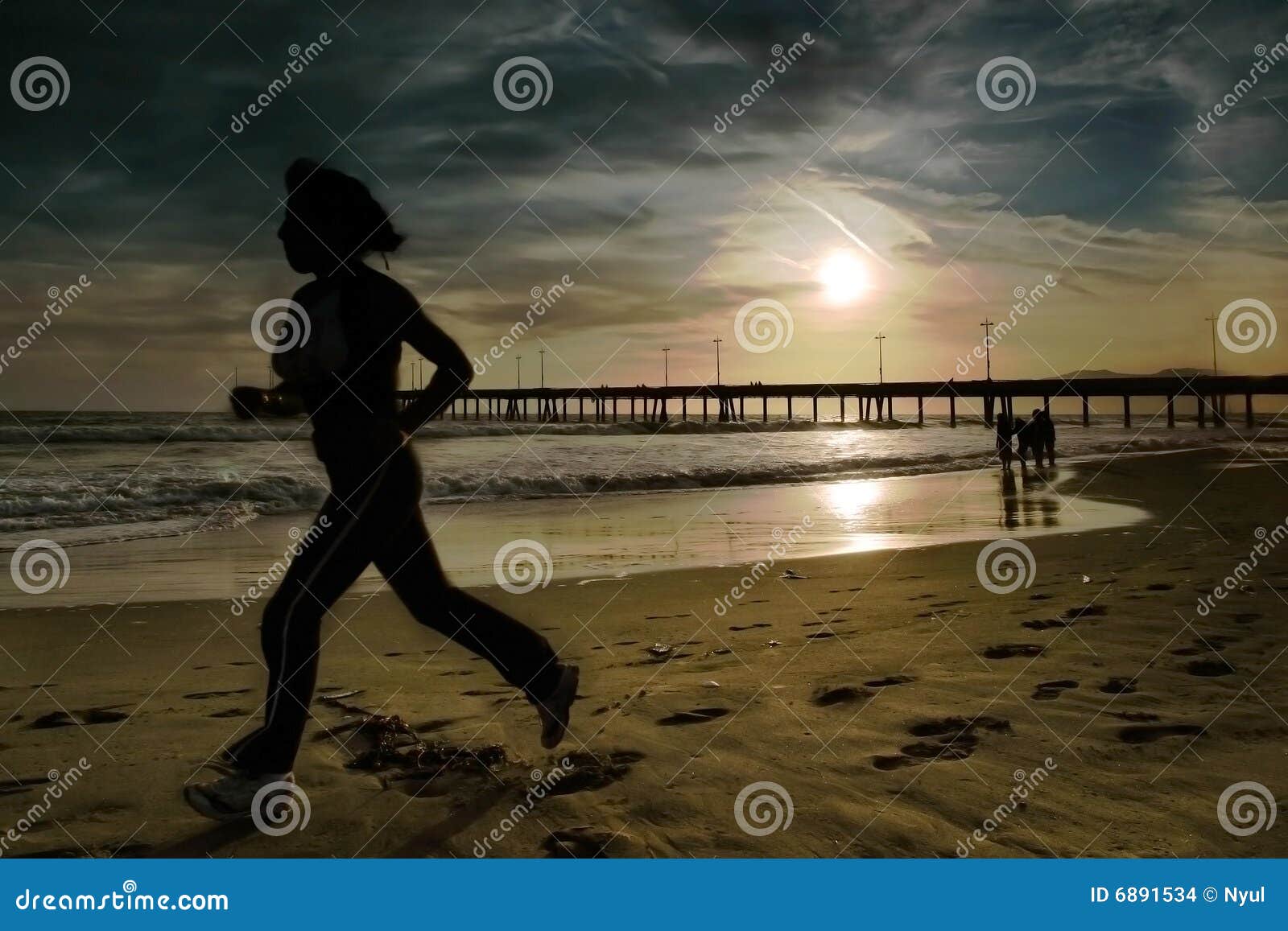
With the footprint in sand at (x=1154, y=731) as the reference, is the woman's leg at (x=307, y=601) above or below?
below

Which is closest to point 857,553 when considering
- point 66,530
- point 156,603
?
point 156,603

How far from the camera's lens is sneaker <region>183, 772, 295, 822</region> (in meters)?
2.51

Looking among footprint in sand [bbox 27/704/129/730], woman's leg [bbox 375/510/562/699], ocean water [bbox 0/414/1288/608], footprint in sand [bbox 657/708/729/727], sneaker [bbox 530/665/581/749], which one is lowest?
footprint in sand [bbox 27/704/129/730]

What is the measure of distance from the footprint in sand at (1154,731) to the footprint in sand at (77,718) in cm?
372

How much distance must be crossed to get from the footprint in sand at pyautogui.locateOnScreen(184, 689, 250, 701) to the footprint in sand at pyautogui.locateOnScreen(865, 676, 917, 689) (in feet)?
8.83

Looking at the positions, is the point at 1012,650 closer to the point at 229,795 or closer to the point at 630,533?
the point at 229,795

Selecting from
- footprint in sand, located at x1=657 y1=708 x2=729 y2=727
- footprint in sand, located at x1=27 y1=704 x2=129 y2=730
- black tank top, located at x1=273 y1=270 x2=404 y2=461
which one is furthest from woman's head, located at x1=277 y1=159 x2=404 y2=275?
footprint in sand, located at x1=27 y1=704 x2=129 y2=730

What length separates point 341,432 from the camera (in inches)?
97.8

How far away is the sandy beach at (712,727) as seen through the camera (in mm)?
A: 2455

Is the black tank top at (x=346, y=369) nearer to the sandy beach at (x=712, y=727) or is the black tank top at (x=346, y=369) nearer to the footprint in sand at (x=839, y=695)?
the sandy beach at (x=712, y=727)

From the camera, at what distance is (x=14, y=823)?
8.39 ft

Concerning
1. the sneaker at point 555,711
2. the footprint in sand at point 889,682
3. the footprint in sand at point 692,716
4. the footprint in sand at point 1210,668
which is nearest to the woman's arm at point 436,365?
the sneaker at point 555,711

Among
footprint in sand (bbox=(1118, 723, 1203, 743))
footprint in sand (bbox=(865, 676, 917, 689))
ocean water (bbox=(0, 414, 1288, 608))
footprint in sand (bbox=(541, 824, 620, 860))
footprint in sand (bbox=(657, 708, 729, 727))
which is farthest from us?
ocean water (bbox=(0, 414, 1288, 608))

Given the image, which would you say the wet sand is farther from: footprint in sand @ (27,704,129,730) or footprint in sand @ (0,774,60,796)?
footprint in sand @ (0,774,60,796)
